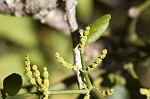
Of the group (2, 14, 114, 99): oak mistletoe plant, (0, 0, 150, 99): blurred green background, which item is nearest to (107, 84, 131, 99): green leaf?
(0, 0, 150, 99): blurred green background

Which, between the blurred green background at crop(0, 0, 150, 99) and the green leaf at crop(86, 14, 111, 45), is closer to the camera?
the green leaf at crop(86, 14, 111, 45)

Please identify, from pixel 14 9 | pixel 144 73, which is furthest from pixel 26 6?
pixel 144 73

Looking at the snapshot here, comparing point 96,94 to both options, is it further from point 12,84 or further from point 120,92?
point 120,92

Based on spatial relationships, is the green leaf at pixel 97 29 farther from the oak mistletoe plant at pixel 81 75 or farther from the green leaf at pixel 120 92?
the green leaf at pixel 120 92

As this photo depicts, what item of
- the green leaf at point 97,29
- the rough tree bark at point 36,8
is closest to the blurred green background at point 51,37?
the rough tree bark at point 36,8

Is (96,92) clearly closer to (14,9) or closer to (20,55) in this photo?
(14,9)

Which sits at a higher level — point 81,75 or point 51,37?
point 51,37

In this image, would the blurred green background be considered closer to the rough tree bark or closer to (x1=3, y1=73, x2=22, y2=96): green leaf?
the rough tree bark

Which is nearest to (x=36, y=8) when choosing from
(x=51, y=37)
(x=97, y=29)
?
(x=97, y=29)
